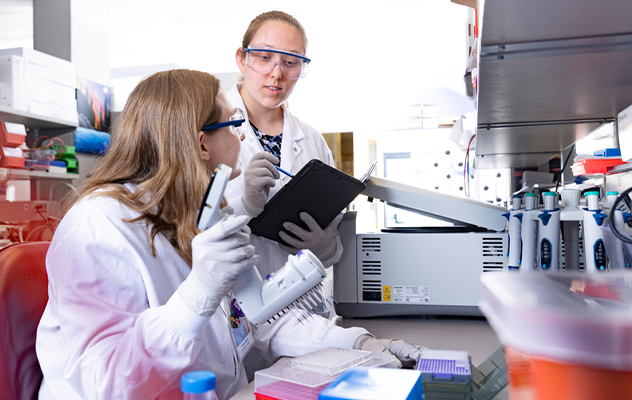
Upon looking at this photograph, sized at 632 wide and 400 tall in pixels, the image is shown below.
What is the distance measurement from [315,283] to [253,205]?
707mm

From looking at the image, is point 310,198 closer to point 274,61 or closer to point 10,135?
point 274,61

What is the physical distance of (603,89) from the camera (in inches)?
45.6

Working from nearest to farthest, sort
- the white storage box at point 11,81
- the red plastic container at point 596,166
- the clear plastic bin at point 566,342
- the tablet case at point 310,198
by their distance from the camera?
the clear plastic bin at point 566,342 < the tablet case at point 310,198 < the red plastic container at point 596,166 < the white storage box at point 11,81

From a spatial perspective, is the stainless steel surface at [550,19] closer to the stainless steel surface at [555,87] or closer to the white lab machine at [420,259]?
the stainless steel surface at [555,87]

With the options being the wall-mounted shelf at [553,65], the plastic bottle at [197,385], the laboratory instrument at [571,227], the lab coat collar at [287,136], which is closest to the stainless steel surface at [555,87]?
the wall-mounted shelf at [553,65]

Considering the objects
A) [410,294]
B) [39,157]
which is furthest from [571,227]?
[39,157]

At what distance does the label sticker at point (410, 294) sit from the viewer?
1.43 metres

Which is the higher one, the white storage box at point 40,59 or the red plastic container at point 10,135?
the white storage box at point 40,59

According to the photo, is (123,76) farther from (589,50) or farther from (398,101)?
(589,50)

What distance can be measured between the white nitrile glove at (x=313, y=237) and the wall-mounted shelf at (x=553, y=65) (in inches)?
21.9

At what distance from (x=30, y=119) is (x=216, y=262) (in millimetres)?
3130

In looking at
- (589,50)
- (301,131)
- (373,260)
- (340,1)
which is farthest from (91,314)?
(340,1)

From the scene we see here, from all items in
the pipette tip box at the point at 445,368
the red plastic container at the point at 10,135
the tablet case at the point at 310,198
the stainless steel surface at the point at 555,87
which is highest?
the red plastic container at the point at 10,135

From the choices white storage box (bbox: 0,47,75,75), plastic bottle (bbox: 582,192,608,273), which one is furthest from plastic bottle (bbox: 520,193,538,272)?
white storage box (bbox: 0,47,75,75)
